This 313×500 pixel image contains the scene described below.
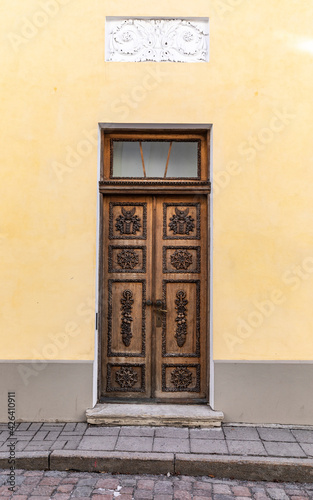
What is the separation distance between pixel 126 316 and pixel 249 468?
2041 mm

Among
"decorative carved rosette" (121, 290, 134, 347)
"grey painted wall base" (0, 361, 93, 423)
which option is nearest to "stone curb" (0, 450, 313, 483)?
"grey painted wall base" (0, 361, 93, 423)

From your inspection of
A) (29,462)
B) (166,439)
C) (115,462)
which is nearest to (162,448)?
(166,439)

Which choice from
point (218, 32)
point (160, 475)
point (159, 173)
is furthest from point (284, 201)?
point (160, 475)

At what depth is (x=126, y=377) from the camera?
15.7ft

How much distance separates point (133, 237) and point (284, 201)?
1786mm

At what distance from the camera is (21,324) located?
453cm

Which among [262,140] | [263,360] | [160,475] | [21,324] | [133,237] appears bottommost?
[160,475]

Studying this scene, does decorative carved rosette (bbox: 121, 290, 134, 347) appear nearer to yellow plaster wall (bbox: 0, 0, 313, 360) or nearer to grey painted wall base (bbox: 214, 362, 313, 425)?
yellow plaster wall (bbox: 0, 0, 313, 360)

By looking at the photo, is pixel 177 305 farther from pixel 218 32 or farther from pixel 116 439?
pixel 218 32

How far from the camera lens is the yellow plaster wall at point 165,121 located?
14.8ft

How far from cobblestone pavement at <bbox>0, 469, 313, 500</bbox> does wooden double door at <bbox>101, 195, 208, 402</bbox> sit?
1.16m

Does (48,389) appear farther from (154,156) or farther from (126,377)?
(154,156)

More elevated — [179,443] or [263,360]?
[263,360]

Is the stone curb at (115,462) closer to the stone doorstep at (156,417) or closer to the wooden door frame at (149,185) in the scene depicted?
the stone doorstep at (156,417)
